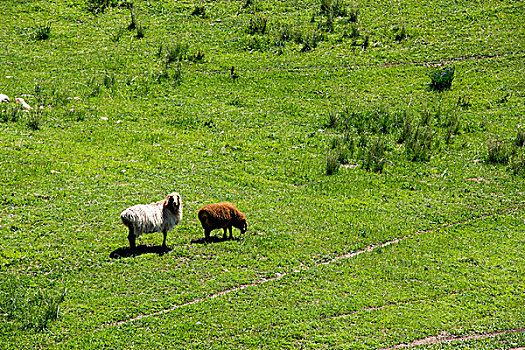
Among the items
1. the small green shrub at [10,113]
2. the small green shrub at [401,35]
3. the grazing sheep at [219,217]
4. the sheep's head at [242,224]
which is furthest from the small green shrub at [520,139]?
the small green shrub at [10,113]

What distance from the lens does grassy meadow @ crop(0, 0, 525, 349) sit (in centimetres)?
1281

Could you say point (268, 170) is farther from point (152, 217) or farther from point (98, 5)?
point (98, 5)

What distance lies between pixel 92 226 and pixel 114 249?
1.53m

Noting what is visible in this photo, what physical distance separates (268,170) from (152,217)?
24.1ft

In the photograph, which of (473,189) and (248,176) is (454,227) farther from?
(248,176)

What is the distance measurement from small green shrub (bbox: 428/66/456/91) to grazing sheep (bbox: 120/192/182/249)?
1746 centimetres

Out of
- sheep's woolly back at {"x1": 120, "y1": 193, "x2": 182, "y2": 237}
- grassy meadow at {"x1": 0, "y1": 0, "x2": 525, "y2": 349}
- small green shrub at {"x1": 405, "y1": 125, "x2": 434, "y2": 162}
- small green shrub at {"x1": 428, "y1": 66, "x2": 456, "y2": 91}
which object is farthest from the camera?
small green shrub at {"x1": 428, "y1": 66, "x2": 456, "y2": 91}

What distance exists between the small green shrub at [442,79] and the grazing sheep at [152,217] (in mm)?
17459

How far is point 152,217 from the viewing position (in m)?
14.4

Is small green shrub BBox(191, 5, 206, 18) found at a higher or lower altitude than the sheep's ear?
higher

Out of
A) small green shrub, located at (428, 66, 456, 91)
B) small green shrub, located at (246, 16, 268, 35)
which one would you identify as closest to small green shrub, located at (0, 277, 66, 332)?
small green shrub, located at (428, 66, 456, 91)

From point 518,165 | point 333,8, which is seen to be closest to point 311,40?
point 333,8

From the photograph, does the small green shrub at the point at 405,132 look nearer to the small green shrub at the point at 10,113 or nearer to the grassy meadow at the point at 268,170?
the grassy meadow at the point at 268,170

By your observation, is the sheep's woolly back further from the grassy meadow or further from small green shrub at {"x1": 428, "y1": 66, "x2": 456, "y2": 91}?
small green shrub at {"x1": 428, "y1": 66, "x2": 456, "y2": 91}
